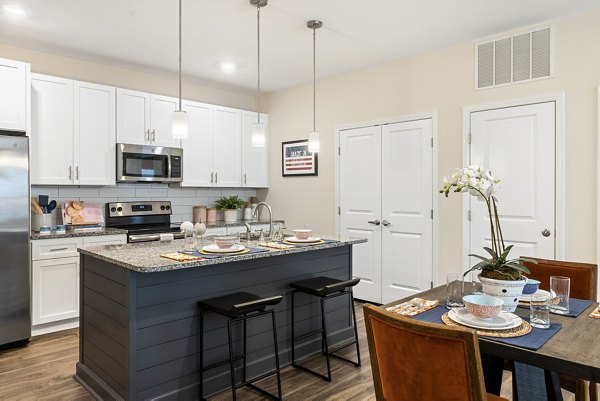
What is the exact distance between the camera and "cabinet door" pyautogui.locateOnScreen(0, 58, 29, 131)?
348 centimetres

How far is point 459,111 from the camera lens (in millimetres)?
4047

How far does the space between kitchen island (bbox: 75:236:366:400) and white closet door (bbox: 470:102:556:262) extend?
171 centimetres

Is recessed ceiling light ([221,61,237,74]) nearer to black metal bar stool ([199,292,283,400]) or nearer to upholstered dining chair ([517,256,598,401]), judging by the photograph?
black metal bar stool ([199,292,283,400])

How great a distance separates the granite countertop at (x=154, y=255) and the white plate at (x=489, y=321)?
1.27 m

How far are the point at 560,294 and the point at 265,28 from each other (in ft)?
9.96

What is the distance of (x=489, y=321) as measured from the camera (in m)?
1.72

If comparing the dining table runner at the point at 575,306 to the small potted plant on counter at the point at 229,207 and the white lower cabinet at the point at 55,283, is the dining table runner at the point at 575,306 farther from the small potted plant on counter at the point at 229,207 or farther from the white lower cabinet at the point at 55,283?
the small potted plant on counter at the point at 229,207

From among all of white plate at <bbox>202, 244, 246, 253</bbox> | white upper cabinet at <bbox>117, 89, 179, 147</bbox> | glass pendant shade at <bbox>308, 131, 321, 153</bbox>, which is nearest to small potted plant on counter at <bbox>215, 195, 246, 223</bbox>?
white upper cabinet at <bbox>117, 89, 179, 147</bbox>

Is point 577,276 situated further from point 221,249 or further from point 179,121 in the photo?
point 179,121

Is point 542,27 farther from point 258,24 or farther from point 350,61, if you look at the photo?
point 258,24

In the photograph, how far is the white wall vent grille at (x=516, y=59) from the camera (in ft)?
11.5

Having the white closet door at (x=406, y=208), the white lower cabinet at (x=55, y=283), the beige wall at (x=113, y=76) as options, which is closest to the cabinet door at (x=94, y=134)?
the beige wall at (x=113, y=76)

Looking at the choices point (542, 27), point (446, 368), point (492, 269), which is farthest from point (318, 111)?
point (446, 368)

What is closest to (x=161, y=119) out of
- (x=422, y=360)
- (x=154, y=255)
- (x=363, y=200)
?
(x=363, y=200)
